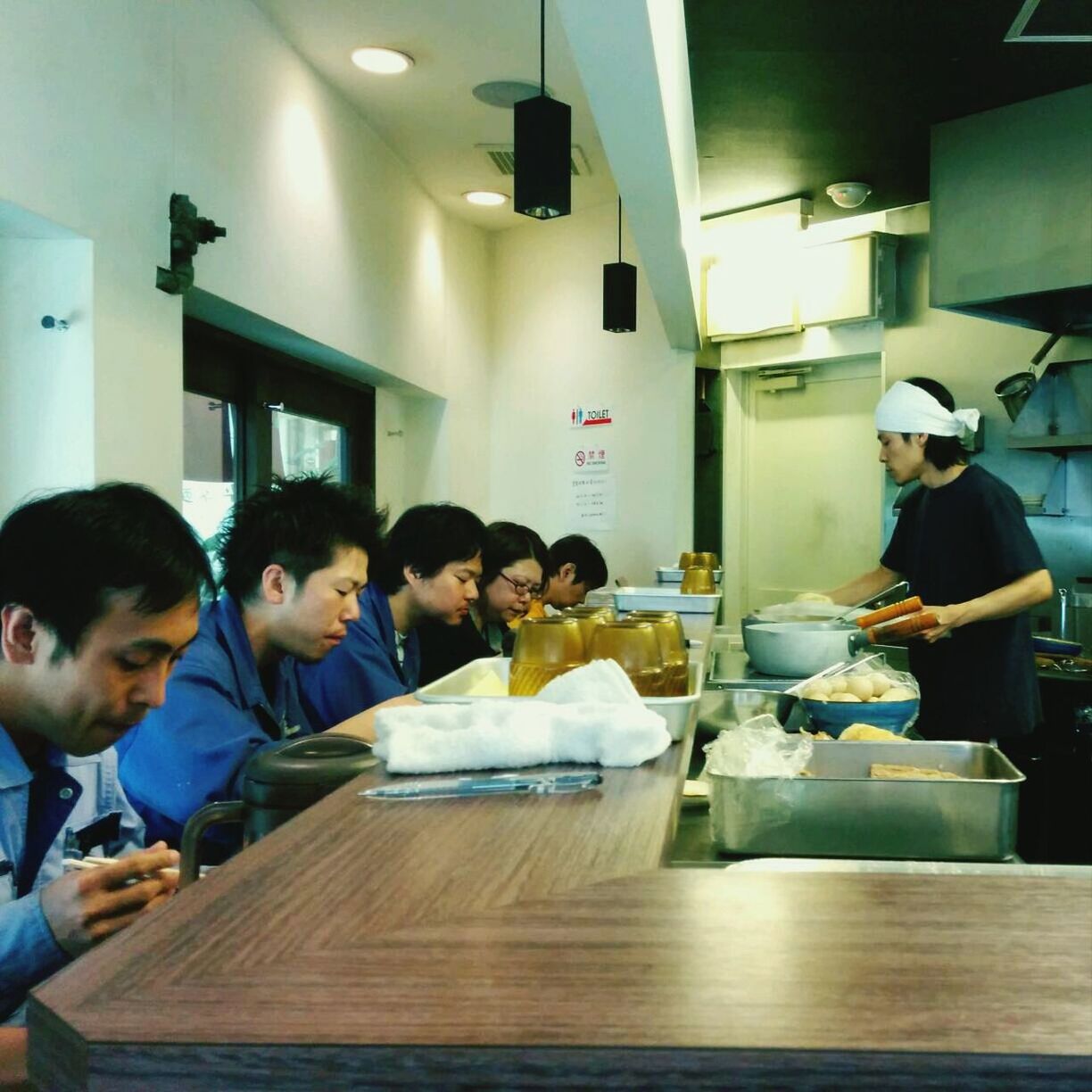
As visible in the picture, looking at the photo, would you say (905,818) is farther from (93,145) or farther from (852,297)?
(852,297)

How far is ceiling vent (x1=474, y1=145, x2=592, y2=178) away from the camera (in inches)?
181

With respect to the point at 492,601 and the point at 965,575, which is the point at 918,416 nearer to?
the point at 965,575

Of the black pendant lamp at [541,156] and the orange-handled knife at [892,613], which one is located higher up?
the black pendant lamp at [541,156]

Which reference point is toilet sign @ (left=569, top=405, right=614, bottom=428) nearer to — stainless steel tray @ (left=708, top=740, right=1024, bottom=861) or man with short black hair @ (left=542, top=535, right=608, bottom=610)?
man with short black hair @ (left=542, top=535, right=608, bottom=610)

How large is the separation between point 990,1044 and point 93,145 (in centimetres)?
266

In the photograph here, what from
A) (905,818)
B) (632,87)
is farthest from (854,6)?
(905,818)

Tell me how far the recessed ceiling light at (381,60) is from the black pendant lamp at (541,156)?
1291mm

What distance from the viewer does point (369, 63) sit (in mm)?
3766

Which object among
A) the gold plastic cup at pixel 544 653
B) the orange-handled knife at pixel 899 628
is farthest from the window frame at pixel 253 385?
the gold plastic cup at pixel 544 653

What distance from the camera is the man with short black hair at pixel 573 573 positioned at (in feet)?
15.0

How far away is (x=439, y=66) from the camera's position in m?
3.79

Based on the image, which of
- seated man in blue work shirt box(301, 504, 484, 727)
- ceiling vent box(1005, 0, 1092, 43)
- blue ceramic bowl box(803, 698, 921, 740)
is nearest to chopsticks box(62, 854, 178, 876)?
blue ceramic bowl box(803, 698, 921, 740)

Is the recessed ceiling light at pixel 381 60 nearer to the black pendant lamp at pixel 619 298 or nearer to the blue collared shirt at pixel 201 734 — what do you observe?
the black pendant lamp at pixel 619 298

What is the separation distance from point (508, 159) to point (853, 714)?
12.4 feet
